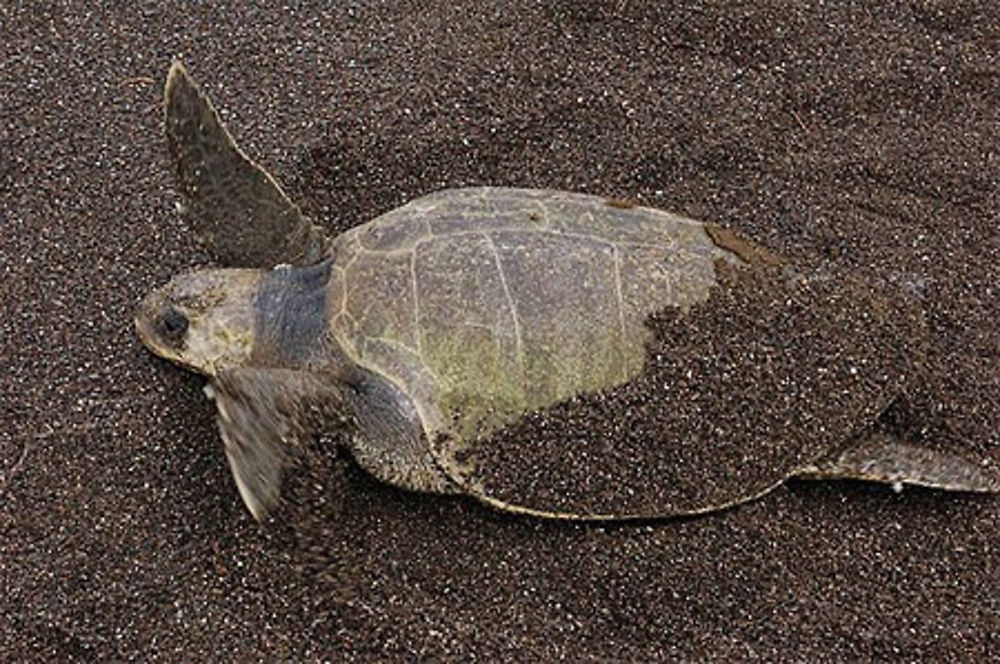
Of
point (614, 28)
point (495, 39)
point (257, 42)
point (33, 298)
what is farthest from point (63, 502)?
point (614, 28)

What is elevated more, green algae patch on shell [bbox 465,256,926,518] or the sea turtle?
the sea turtle

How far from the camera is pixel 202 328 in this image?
2.43m

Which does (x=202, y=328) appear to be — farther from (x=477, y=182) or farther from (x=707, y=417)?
(x=707, y=417)

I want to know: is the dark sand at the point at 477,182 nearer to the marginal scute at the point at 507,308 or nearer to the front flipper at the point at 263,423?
the front flipper at the point at 263,423

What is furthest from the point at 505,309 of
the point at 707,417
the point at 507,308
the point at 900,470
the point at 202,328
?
the point at 900,470

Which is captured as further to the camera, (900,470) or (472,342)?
(900,470)

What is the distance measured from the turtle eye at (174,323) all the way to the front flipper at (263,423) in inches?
10.8

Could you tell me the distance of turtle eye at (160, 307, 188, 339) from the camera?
2393mm

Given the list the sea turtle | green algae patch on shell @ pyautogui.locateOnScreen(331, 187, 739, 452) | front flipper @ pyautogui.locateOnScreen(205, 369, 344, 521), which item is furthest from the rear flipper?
front flipper @ pyautogui.locateOnScreen(205, 369, 344, 521)

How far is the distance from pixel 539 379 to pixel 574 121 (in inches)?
45.3

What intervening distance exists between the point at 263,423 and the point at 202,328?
1.30 ft

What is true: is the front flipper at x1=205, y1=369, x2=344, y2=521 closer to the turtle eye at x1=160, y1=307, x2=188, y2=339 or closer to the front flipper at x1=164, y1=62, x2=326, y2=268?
the turtle eye at x1=160, y1=307, x2=188, y2=339

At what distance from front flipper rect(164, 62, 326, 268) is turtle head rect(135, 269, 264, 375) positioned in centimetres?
15

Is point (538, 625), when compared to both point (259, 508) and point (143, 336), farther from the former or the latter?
point (143, 336)
